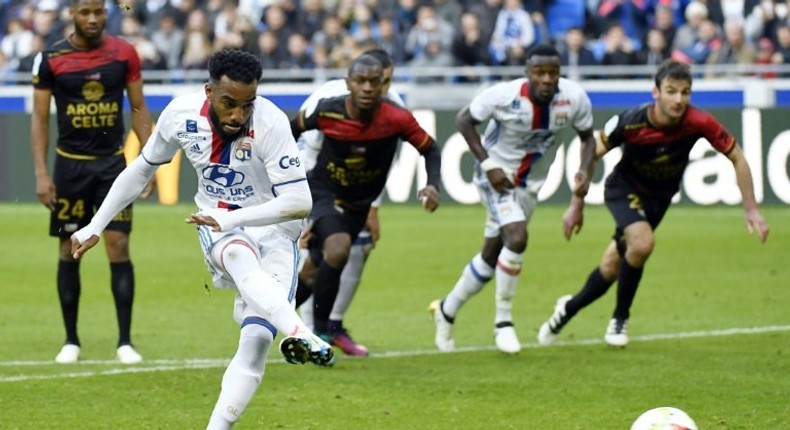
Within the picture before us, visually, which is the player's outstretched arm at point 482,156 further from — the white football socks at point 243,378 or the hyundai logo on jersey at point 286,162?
the white football socks at point 243,378

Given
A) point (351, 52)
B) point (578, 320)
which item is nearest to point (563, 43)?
point (351, 52)

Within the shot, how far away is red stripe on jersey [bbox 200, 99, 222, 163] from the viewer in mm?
7672

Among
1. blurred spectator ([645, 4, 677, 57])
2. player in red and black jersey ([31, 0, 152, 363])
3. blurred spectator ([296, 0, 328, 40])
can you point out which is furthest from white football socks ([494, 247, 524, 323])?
blurred spectator ([296, 0, 328, 40])

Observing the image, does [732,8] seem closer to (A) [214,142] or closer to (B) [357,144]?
(B) [357,144]

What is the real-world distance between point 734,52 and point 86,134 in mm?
14402

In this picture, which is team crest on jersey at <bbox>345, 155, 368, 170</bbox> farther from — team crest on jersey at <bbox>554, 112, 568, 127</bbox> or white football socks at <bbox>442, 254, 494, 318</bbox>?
team crest on jersey at <bbox>554, 112, 568, 127</bbox>

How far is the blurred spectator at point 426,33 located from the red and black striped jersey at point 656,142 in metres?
13.5

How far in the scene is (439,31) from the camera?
25.2 m

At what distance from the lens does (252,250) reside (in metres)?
7.60

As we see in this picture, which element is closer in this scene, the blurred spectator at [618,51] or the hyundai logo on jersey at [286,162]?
the hyundai logo on jersey at [286,162]

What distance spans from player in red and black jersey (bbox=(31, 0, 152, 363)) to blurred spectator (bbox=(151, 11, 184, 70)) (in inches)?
642

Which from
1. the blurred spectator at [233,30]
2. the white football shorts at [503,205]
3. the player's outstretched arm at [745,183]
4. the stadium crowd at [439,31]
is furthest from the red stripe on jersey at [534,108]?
the blurred spectator at [233,30]

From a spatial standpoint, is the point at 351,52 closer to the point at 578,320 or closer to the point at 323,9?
the point at 323,9

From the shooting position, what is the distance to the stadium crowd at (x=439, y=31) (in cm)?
2378
